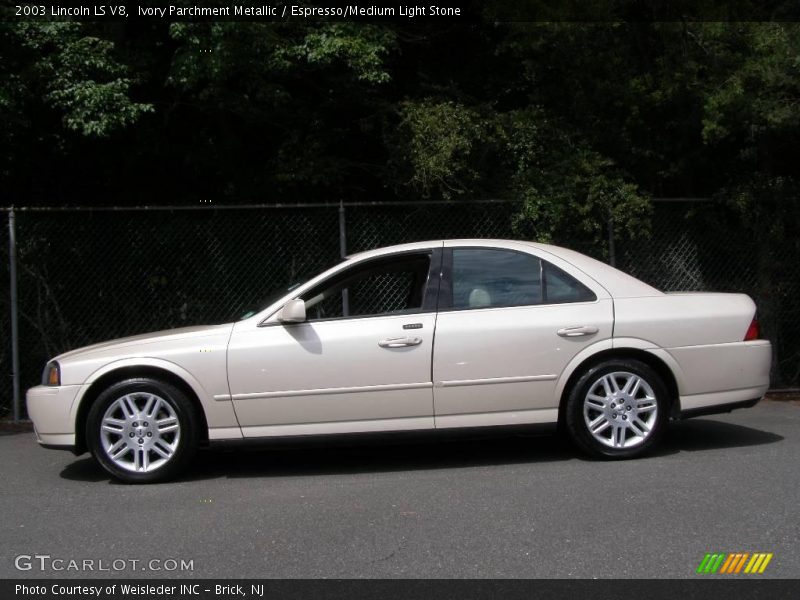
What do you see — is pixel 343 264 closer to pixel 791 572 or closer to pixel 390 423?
pixel 390 423

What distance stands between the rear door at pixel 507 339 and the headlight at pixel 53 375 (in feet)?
8.72

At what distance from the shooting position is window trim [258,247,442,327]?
636 centimetres

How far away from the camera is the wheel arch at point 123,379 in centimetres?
627

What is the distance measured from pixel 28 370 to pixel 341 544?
6.10 meters

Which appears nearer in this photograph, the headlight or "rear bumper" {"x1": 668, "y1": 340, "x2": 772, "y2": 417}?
the headlight

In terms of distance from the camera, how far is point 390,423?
6305mm

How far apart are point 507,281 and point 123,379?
2.84m

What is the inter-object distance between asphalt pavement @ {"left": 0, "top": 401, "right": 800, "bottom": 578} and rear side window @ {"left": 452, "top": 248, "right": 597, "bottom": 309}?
4.00ft

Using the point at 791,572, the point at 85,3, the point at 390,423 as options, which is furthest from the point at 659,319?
the point at 85,3

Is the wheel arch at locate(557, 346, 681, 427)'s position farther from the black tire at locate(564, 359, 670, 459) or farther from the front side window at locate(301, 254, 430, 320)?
the front side window at locate(301, 254, 430, 320)
